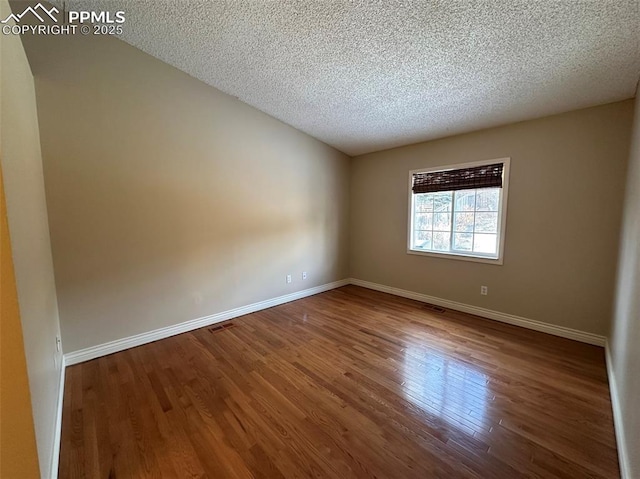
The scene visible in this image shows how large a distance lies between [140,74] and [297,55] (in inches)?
63.5

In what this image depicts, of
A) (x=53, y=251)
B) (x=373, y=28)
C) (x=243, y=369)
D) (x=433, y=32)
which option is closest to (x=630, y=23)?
(x=433, y=32)

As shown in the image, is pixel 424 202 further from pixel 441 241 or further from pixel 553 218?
pixel 553 218

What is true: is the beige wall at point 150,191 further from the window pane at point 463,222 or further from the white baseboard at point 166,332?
the window pane at point 463,222

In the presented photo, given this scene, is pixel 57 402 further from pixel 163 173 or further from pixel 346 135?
pixel 346 135

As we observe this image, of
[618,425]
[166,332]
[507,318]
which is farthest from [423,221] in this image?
[166,332]

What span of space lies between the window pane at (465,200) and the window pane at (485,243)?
1.28ft

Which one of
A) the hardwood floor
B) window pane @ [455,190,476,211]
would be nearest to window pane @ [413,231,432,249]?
window pane @ [455,190,476,211]

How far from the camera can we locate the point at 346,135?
390 centimetres

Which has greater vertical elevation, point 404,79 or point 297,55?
point 297,55

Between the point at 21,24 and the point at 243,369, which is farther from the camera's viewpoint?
the point at 243,369

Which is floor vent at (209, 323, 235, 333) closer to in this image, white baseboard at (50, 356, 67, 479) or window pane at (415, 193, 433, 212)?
white baseboard at (50, 356, 67, 479)

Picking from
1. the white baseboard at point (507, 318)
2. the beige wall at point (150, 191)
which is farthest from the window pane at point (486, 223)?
the beige wall at point (150, 191)

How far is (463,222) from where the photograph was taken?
351cm

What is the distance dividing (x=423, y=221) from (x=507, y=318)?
5.37 ft
